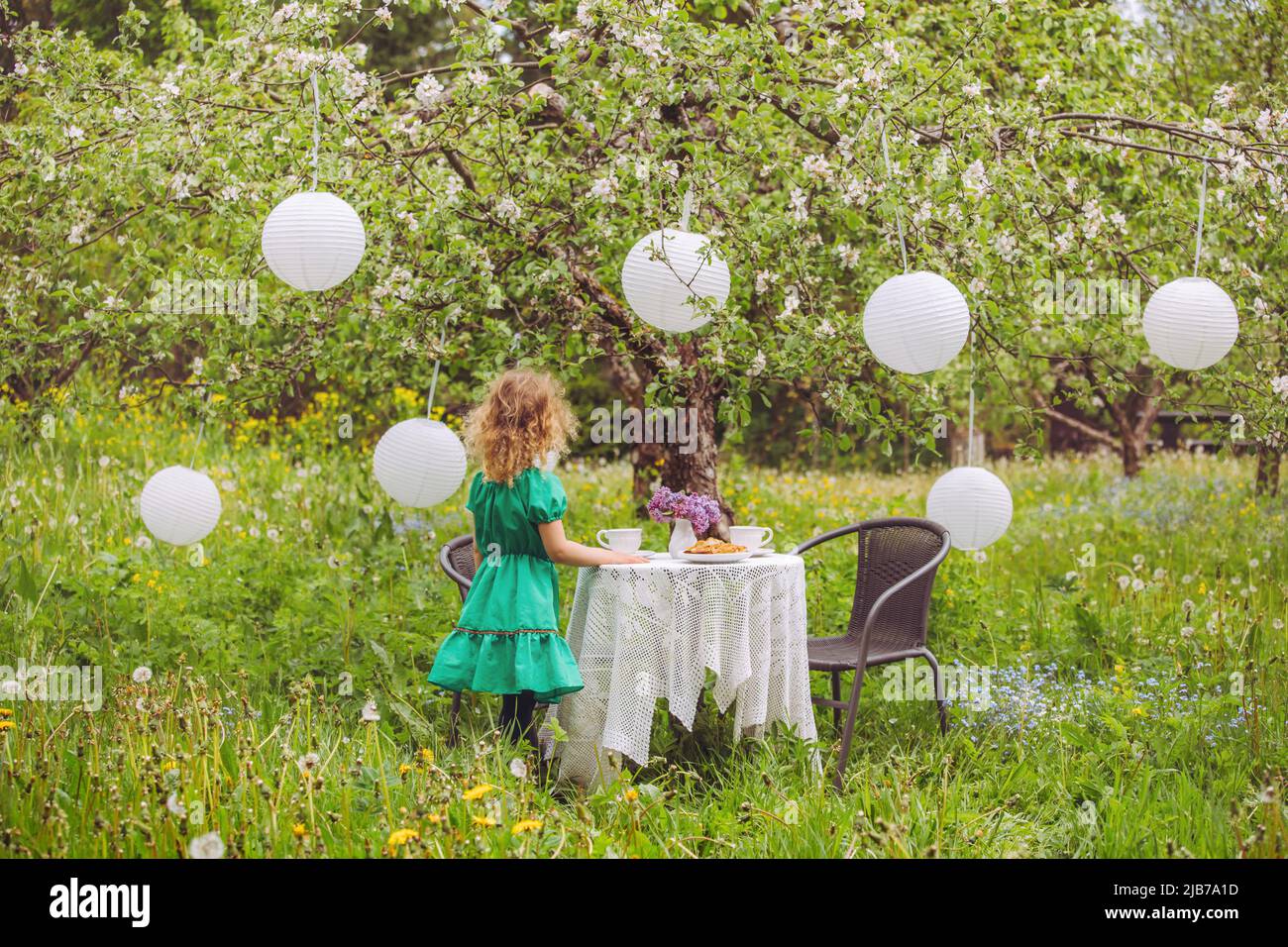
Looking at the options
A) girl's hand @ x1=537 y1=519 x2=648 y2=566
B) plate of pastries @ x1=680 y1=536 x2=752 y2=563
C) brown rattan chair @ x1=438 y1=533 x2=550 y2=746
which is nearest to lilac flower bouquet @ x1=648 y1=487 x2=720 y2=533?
plate of pastries @ x1=680 y1=536 x2=752 y2=563

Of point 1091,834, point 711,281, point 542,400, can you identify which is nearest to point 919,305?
point 711,281

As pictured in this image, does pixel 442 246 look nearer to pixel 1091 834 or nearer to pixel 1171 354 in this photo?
pixel 1171 354

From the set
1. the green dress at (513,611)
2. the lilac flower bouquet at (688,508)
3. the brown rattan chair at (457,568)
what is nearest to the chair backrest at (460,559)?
the brown rattan chair at (457,568)

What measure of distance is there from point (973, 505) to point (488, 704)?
171cm

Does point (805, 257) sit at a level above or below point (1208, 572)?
above

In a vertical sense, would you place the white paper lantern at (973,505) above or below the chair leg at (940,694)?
above

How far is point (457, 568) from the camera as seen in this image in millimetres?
4500

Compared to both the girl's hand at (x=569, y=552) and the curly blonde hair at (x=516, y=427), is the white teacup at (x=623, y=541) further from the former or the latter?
the curly blonde hair at (x=516, y=427)

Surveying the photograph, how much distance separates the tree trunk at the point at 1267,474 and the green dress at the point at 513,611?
5.70m

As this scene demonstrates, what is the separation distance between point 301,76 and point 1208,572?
5.27 metres

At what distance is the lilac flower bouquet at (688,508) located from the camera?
4.05 metres

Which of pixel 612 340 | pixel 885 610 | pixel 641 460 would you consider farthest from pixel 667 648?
pixel 641 460

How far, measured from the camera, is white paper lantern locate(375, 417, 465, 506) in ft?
13.1
